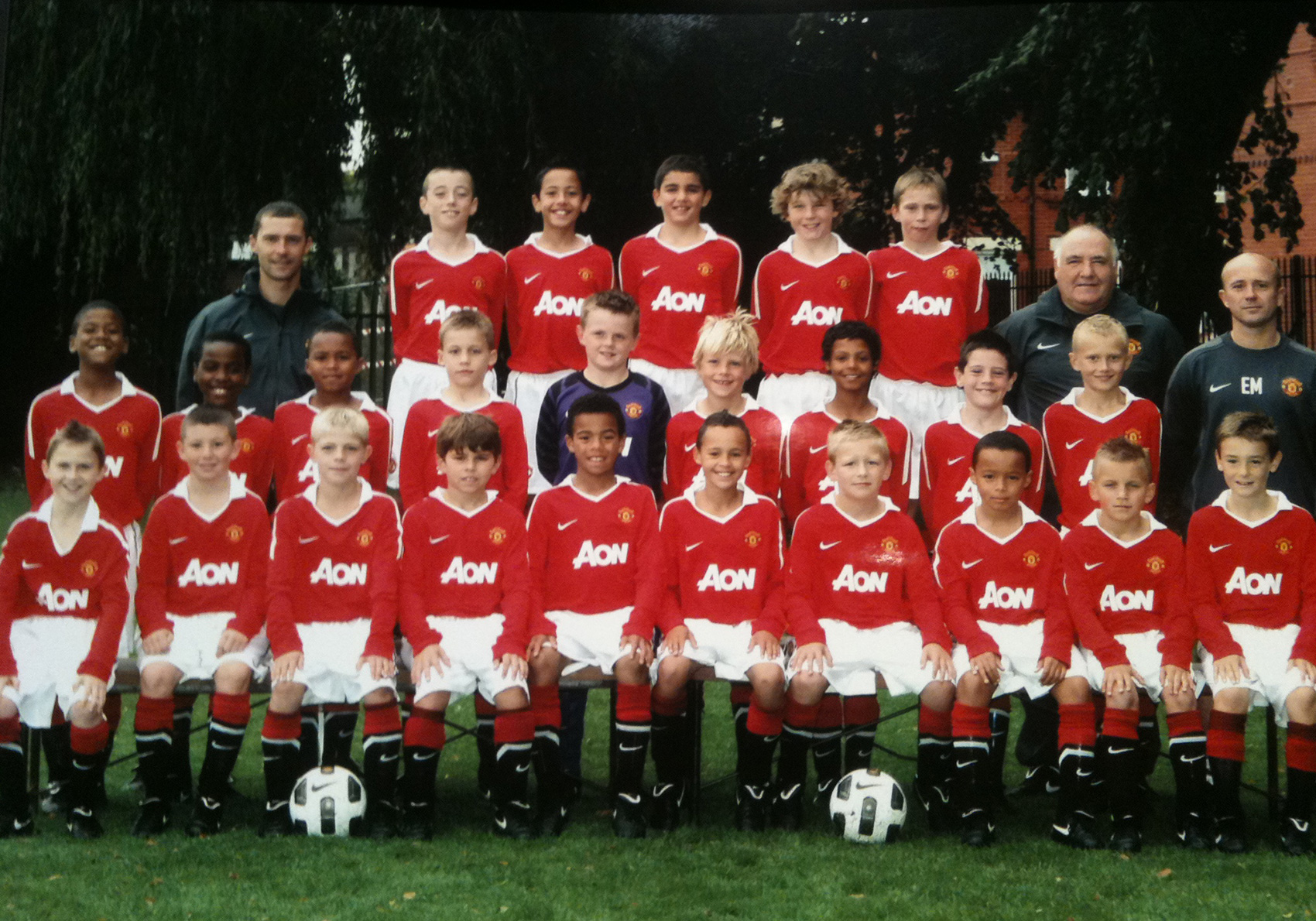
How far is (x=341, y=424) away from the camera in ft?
13.2

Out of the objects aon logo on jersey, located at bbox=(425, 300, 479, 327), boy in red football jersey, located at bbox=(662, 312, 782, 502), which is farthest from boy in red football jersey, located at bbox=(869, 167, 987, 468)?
aon logo on jersey, located at bbox=(425, 300, 479, 327)

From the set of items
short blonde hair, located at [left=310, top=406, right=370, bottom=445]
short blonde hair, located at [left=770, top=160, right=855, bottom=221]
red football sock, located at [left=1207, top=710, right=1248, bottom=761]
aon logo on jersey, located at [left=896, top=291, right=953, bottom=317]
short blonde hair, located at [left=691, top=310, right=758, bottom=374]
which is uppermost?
short blonde hair, located at [left=770, top=160, right=855, bottom=221]

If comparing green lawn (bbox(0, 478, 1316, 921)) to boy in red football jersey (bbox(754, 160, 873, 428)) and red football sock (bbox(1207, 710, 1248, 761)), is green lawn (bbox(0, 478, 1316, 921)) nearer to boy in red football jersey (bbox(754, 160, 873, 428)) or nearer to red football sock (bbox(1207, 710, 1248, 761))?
red football sock (bbox(1207, 710, 1248, 761))

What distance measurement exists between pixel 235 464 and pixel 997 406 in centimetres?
253

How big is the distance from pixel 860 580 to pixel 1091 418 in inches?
40.8

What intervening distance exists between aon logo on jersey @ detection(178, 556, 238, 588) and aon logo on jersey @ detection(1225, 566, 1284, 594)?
3.00m

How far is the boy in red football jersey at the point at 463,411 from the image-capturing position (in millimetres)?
4438

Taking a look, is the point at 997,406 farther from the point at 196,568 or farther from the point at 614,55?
the point at 196,568

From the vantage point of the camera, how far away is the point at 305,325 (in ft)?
15.7

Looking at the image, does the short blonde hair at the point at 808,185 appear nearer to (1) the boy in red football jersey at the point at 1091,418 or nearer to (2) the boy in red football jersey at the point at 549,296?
(2) the boy in red football jersey at the point at 549,296

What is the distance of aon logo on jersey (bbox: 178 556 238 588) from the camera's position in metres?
4.06

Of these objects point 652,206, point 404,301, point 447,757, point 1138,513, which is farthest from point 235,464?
point 1138,513

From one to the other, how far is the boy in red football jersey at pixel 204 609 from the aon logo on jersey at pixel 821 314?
204cm

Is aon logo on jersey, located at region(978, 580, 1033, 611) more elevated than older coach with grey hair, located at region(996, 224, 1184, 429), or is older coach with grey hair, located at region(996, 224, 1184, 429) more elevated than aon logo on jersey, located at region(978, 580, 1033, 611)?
older coach with grey hair, located at region(996, 224, 1184, 429)
